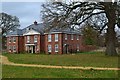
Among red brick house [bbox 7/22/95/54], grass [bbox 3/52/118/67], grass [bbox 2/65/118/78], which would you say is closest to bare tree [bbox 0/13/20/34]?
red brick house [bbox 7/22/95/54]

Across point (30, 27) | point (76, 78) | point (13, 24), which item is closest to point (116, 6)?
point (76, 78)

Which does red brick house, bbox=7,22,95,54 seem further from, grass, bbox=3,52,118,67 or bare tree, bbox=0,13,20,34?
grass, bbox=3,52,118,67

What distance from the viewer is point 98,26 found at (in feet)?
134

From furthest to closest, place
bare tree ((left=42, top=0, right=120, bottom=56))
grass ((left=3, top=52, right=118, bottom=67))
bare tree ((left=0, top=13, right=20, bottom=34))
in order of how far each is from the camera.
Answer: bare tree ((left=0, top=13, right=20, bottom=34))
bare tree ((left=42, top=0, right=120, bottom=56))
grass ((left=3, top=52, right=118, bottom=67))

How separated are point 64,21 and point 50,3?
111 inches

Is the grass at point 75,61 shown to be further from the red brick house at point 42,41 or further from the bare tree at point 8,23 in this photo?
the bare tree at point 8,23

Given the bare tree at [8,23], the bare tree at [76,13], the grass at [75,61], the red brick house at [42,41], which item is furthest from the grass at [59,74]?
the bare tree at [8,23]

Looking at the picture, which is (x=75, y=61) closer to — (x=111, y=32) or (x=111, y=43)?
(x=111, y=32)

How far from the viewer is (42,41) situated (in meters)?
71.1

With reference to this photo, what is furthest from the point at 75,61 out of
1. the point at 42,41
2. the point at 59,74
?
the point at 42,41

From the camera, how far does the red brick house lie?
6669 cm

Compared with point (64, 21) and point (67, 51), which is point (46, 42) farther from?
point (64, 21)

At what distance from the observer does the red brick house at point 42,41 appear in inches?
2625

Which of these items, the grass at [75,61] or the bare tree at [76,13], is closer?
the grass at [75,61]
